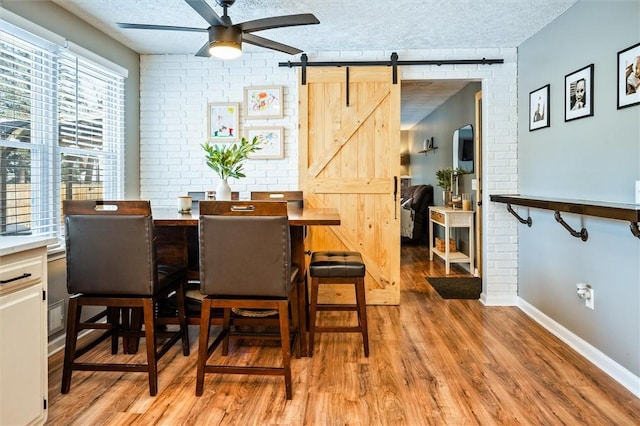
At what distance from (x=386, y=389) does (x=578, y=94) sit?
7.69 feet

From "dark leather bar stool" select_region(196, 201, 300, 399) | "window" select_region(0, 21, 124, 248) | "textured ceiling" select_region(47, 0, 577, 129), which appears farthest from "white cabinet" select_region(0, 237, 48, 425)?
"textured ceiling" select_region(47, 0, 577, 129)

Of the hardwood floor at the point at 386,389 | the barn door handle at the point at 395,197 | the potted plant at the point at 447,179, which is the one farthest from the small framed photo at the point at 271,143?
the potted plant at the point at 447,179

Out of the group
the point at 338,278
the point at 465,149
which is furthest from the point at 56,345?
the point at 465,149

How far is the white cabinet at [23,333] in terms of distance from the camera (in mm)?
1624

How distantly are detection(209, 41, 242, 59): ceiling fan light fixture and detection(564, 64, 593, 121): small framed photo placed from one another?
2.28 meters

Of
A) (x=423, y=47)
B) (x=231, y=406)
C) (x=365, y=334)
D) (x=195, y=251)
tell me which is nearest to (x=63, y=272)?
(x=195, y=251)

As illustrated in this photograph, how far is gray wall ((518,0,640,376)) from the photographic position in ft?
7.72

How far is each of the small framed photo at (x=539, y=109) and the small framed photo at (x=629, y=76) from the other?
2.82 feet

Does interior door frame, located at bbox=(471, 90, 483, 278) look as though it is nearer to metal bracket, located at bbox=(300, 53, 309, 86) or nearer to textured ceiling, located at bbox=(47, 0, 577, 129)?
textured ceiling, located at bbox=(47, 0, 577, 129)

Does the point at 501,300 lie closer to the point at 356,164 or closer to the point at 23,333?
the point at 356,164

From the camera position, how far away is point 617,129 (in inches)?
96.1

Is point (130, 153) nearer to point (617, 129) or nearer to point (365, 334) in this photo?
point (365, 334)

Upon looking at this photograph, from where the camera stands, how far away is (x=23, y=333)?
1727 millimetres

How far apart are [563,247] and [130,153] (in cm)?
381
